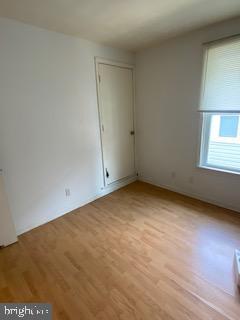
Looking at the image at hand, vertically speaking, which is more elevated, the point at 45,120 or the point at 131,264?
the point at 45,120

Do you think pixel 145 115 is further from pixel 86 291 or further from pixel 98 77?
pixel 86 291

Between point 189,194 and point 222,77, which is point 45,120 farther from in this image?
point 189,194

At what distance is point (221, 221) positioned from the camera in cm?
238

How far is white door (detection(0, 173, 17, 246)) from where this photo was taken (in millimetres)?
1962

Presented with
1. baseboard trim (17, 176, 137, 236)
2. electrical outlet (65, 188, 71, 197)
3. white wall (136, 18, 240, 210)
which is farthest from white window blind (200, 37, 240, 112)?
electrical outlet (65, 188, 71, 197)

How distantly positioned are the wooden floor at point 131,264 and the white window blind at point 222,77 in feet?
4.78

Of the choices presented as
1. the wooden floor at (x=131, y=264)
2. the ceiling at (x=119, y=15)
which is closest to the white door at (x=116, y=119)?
the ceiling at (x=119, y=15)

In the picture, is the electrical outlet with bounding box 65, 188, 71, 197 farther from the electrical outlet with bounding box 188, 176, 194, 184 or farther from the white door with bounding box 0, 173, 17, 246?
the electrical outlet with bounding box 188, 176, 194, 184

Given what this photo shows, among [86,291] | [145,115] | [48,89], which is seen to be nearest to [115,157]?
[145,115]

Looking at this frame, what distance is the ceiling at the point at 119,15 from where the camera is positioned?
1.70 meters

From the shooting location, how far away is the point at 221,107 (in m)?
2.40

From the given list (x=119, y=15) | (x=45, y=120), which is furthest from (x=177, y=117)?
(x=45, y=120)

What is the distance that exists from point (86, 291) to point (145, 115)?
2772 mm

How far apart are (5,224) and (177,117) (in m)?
2.75
